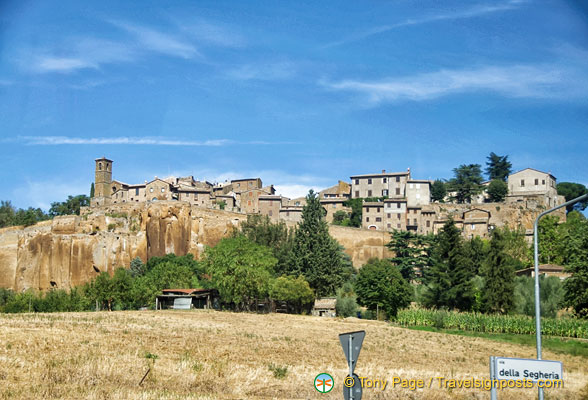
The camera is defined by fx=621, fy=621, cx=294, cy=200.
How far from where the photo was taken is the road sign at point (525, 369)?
48.7 feet

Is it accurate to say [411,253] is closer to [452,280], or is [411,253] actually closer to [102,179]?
[452,280]

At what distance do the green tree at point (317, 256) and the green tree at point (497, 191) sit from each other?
169 ft

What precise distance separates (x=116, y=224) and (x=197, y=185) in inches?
1472

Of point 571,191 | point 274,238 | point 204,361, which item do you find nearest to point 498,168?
point 571,191

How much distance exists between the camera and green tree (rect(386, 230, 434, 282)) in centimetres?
9119

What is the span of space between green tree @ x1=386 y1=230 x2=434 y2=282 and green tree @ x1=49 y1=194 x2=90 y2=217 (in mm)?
64083

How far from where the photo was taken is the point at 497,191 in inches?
4656

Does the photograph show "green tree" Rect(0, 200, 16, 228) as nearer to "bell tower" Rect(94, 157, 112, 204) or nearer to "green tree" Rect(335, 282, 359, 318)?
"bell tower" Rect(94, 157, 112, 204)

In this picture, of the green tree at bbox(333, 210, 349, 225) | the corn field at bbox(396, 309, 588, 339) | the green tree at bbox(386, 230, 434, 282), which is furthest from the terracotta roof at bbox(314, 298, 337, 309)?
the green tree at bbox(333, 210, 349, 225)

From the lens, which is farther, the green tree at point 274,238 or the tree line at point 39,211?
the tree line at point 39,211

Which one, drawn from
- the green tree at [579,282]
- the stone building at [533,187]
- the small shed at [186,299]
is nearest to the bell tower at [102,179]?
the small shed at [186,299]

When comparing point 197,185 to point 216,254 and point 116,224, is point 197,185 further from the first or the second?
point 216,254

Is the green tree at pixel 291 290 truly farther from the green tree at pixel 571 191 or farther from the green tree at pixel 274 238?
the green tree at pixel 571 191

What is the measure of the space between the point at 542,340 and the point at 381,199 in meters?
72.0
